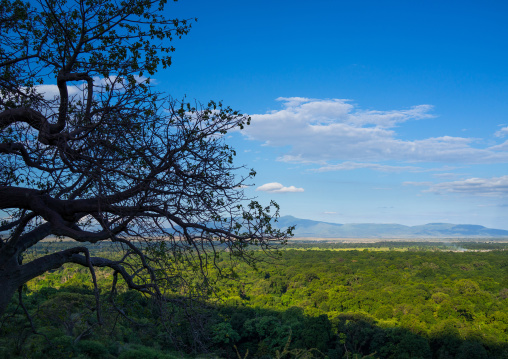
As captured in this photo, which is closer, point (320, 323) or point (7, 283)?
point (7, 283)

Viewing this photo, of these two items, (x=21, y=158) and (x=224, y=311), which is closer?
(x=21, y=158)

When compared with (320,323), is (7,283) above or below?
above

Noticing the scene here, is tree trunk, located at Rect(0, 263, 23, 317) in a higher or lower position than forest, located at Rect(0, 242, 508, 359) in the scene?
higher

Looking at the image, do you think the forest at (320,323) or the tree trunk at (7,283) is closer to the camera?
the tree trunk at (7,283)

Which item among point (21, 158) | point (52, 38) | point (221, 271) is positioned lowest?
point (221, 271)

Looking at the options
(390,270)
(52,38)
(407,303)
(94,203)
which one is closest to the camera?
(94,203)

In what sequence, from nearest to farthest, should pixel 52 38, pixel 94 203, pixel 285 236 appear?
pixel 94 203 → pixel 285 236 → pixel 52 38

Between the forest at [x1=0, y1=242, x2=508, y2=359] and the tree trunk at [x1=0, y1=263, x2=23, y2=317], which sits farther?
the forest at [x1=0, y1=242, x2=508, y2=359]

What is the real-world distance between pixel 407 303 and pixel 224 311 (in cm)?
1989

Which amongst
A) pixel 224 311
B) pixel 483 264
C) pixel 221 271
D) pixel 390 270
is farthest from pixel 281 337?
pixel 483 264

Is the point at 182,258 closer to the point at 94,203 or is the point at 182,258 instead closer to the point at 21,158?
the point at 94,203

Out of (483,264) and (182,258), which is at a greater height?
(182,258)

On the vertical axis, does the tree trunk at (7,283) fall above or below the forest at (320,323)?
above

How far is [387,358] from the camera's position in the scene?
30.2 meters
